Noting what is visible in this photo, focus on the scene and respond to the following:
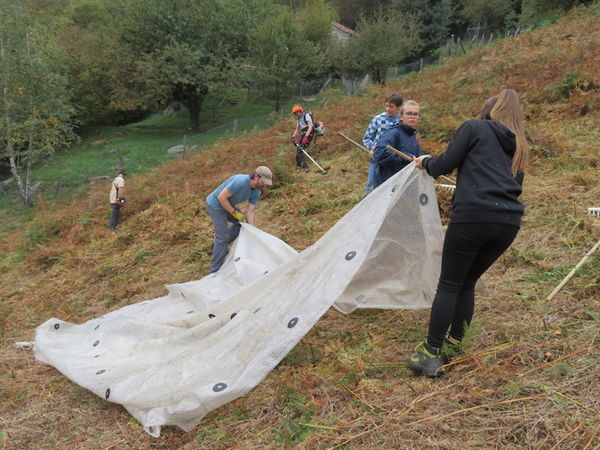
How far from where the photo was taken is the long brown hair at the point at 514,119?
7.98ft

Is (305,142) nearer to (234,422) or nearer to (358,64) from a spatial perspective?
(234,422)

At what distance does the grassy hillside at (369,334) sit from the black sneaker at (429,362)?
0.07m

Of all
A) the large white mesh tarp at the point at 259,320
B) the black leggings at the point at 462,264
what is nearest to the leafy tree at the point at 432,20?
the large white mesh tarp at the point at 259,320

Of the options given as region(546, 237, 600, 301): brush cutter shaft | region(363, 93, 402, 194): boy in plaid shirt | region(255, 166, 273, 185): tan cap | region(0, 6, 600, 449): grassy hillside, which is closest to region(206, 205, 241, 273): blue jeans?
region(255, 166, 273, 185): tan cap

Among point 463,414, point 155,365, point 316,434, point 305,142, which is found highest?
point 463,414

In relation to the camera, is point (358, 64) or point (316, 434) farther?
point (358, 64)

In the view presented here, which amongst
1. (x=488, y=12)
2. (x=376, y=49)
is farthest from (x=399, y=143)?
(x=488, y=12)

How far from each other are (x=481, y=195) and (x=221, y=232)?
10.8 feet

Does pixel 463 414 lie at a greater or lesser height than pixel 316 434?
greater

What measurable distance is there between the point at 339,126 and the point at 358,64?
12142 millimetres

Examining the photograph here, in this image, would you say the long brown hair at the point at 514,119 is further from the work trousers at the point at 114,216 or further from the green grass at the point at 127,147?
the green grass at the point at 127,147

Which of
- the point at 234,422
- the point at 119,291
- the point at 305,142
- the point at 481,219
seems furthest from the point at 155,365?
the point at 305,142

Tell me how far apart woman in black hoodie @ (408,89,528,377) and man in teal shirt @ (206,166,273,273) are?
2650 mm

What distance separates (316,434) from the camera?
2.39 metres
